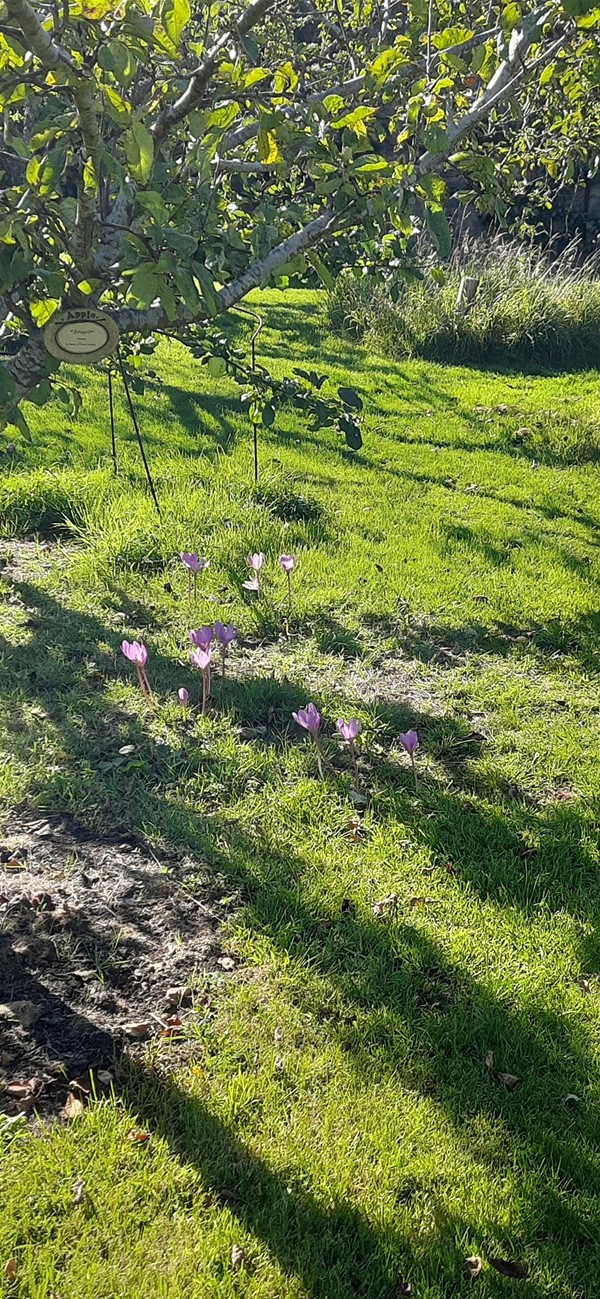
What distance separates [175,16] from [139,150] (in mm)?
243

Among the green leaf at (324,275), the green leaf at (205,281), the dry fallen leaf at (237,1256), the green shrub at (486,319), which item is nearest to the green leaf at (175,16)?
the green leaf at (205,281)

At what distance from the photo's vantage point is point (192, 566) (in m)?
3.97

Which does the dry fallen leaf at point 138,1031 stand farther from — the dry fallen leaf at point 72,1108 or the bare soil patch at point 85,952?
the dry fallen leaf at point 72,1108

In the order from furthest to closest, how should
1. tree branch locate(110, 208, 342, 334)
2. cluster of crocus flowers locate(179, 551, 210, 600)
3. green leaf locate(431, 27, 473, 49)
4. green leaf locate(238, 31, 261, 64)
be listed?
cluster of crocus flowers locate(179, 551, 210, 600)
tree branch locate(110, 208, 342, 334)
green leaf locate(431, 27, 473, 49)
green leaf locate(238, 31, 261, 64)

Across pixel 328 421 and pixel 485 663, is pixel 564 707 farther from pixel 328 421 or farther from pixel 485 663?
pixel 328 421

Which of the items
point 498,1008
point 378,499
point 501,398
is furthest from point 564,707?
point 501,398

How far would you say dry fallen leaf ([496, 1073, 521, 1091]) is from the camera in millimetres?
2166

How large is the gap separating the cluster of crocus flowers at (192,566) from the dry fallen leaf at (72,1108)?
234cm

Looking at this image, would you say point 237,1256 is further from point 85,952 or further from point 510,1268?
point 85,952

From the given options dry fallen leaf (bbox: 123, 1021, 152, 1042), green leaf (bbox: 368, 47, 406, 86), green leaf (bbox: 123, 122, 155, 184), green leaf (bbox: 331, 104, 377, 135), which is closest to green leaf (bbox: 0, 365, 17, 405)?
green leaf (bbox: 123, 122, 155, 184)

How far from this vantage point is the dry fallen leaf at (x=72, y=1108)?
1994mm

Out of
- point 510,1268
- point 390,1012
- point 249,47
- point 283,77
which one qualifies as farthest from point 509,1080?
point 283,77

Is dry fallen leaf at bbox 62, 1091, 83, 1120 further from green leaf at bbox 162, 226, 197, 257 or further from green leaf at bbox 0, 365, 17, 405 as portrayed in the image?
green leaf at bbox 162, 226, 197, 257

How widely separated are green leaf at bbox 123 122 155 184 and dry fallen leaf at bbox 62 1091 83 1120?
1.99 metres
